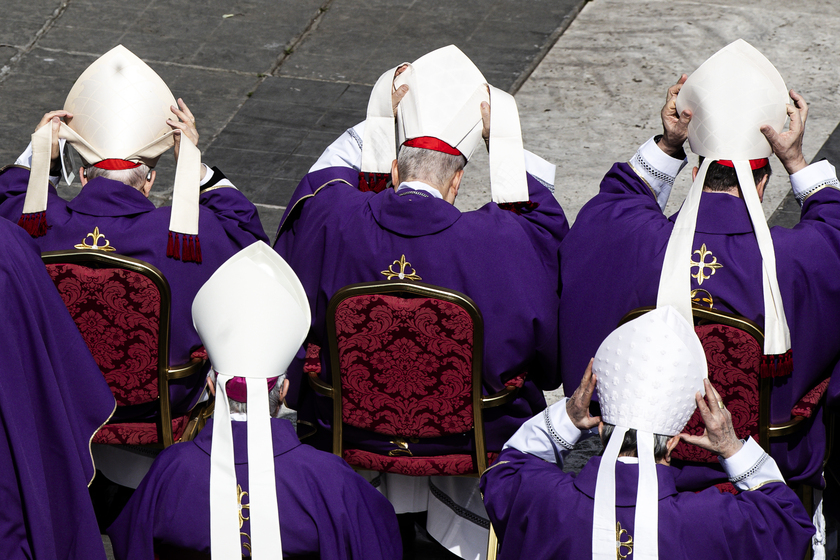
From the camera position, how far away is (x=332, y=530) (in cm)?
294

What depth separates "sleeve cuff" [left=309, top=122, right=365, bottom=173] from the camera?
405 cm

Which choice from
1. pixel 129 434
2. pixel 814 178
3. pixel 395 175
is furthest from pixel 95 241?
pixel 814 178

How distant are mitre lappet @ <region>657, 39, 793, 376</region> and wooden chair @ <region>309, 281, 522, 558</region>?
584 millimetres

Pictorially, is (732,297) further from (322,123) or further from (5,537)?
(322,123)

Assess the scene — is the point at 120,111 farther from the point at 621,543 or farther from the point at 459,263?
the point at 621,543

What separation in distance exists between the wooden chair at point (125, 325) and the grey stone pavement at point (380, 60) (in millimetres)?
2299

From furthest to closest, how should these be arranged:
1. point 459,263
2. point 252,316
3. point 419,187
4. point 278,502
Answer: point 419,187
point 459,263
point 252,316
point 278,502

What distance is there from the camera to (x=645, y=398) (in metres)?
2.73

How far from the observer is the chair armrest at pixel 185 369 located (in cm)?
372

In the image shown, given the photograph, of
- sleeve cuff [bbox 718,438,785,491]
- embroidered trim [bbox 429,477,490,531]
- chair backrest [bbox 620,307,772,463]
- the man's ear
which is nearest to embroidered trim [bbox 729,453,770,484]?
sleeve cuff [bbox 718,438,785,491]

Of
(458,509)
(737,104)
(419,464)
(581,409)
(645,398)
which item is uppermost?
(737,104)

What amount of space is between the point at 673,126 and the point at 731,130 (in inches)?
9.8

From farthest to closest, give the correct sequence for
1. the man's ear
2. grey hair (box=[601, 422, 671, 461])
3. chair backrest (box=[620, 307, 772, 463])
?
the man's ear, chair backrest (box=[620, 307, 772, 463]), grey hair (box=[601, 422, 671, 461])

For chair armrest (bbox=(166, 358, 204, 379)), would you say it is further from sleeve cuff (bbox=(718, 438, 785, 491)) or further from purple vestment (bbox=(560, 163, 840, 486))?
sleeve cuff (bbox=(718, 438, 785, 491))
